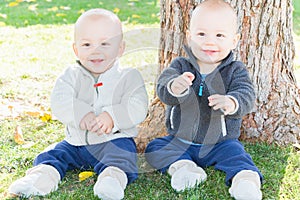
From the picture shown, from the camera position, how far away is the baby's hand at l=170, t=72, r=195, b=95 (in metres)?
2.78

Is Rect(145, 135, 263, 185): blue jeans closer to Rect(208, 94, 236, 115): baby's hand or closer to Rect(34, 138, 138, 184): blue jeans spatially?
Rect(34, 138, 138, 184): blue jeans

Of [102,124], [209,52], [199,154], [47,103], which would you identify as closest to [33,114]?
[47,103]

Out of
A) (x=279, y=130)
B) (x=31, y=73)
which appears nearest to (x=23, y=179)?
(x=279, y=130)

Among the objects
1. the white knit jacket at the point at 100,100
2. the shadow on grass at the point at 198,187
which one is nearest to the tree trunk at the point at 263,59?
the shadow on grass at the point at 198,187

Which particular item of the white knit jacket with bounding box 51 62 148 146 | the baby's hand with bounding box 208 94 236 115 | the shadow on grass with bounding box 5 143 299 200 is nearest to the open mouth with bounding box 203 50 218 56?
the baby's hand with bounding box 208 94 236 115

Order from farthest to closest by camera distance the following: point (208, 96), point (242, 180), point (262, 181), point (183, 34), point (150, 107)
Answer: point (150, 107) < point (183, 34) < point (208, 96) < point (262, 181) < point (242, 180)

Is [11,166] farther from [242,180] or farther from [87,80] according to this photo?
[242,180]

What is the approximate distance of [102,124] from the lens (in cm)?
290

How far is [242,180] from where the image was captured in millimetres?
2607

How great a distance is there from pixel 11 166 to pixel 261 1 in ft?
6.01

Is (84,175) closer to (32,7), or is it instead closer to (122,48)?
(122,48)

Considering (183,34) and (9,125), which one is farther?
(9,125)

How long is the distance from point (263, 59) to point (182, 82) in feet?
2.41

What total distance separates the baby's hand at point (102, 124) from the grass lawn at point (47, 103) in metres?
0.28
